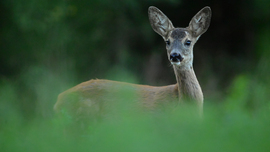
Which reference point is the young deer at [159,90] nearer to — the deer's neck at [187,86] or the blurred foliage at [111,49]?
the deer's neck at [187,86]

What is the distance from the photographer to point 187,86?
526cm

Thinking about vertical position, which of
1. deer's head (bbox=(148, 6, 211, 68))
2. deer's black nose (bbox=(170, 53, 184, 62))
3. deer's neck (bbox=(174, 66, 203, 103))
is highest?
deer's head (bbox=(148, 6, 211, 68))

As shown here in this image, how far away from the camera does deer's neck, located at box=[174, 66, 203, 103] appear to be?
17.1 ft

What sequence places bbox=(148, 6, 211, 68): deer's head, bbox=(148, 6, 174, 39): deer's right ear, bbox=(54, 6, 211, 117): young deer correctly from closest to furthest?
bbox=(54, 6, 211, 117): young deer, bbox=(148, 6, 211, 68): deer's head, bbox=(148, 6, 174, 39): deer's right ear

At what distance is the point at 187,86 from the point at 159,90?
397mm

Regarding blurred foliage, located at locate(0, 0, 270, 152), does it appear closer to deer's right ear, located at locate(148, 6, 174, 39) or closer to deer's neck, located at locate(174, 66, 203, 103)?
deer's neck, located at locate(174, 66, 203, 103)

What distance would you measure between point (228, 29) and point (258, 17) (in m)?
0.98

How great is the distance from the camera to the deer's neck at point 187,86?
5.21 metres

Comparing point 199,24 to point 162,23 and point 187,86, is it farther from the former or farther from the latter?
point 187,86

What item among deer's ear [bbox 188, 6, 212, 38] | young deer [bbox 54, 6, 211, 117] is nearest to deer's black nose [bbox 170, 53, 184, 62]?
young deer [bbox 54, 6, 211, 117]

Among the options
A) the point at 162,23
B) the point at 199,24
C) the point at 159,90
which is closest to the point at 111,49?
the point at 162,23

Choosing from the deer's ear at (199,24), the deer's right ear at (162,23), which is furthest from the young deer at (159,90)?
the deer's right ear at (162,23)

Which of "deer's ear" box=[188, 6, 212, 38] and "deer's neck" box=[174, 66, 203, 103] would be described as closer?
"deer's neck" box=[174, 66, 203, 103]

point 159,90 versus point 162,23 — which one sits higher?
point 162,23
